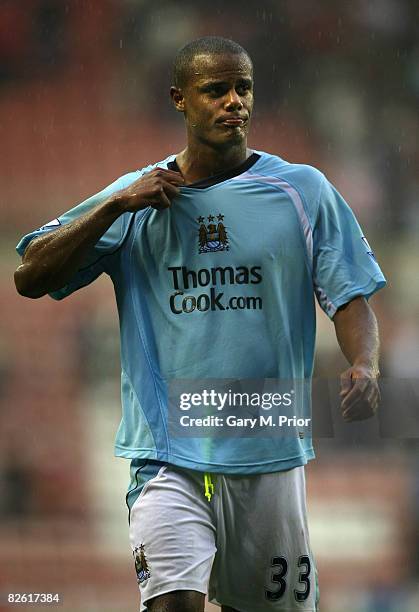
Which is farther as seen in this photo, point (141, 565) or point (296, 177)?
point (296, 177)

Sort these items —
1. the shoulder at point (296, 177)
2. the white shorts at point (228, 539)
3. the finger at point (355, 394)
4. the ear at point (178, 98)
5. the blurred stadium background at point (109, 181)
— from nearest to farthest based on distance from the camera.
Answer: the finger at point (355, 394) → the white shorts at point (228, 539) → the shoulder at point (296, 177) → the ear at point (178, 98) → the blurred stadium background at point (109, 181)

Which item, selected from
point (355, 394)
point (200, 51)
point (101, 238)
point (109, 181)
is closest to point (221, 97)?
point (200, 51)

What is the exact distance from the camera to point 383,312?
7.38 m

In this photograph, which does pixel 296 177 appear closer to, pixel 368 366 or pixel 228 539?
pixel 368 366

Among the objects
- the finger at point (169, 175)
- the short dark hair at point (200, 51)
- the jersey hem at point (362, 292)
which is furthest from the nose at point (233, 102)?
the jersey hem at point (362, 292)

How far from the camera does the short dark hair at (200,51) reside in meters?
3.35

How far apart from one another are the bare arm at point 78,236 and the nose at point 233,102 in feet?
0.75

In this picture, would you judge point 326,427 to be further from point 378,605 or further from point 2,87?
point 2,87

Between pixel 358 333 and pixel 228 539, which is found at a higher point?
pixel 358 333

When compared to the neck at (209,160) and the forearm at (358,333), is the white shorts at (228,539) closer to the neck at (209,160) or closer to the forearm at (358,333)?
the forearm at (358,333)

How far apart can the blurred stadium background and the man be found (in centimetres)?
290

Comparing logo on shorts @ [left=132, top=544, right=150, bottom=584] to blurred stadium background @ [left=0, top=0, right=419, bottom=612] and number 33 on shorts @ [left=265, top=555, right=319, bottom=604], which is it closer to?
number 33 on shorts @ [left=265, top=555, right=319, bottom=604]

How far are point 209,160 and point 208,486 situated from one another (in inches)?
34.8

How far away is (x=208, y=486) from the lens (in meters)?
3.23
